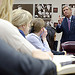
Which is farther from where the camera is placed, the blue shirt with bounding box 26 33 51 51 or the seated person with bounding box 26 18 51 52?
the seated person with bounding box 26 18 51 52

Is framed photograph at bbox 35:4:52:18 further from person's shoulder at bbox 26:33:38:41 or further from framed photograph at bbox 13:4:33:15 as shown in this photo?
person's shoulder at bbox 26:33:38:41

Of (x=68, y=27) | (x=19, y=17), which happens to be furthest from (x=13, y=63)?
(x=68, y=27)

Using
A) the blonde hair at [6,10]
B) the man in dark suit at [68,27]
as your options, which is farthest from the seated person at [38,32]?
the man in dark suit at [68,27]

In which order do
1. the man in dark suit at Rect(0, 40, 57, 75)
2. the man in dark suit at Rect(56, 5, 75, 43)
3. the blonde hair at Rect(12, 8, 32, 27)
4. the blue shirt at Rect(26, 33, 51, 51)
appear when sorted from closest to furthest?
the man in dark suit at Rect(0, 40, 57, 75)
the blonde hair at Rect(12, 8, 32, 27)
the blue shirt at Rect(26, 33, 51, 51)
the man in dark suit at Rect(56, 5, 75, 43)

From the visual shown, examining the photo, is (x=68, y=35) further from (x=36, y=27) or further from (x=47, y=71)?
(x=47, y=71)

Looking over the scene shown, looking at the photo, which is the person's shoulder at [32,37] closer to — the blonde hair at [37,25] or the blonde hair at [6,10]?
the blonde hair at [37,25]

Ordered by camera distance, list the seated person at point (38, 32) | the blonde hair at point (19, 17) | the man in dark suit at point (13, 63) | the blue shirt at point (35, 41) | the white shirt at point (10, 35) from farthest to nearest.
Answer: the seated person at point (38, 32)
the blue shirt at point (35, 41)
the blonde hair at point (19, 17)
the white shirt at point (10, 35)
the man in dark suit at point (13, 63)

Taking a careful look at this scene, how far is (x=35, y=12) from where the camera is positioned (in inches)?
227

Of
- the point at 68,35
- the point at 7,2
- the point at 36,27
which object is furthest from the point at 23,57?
the point at 68,35

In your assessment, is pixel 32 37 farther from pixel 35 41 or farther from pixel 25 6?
pixel 25 6

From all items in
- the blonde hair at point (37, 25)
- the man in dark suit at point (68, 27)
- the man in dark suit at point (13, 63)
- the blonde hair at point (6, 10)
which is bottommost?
the man in dark suit at point (68, 27)

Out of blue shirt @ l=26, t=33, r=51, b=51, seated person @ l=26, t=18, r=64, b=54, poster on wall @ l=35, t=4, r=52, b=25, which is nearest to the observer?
blue shirt @ l=26, t=33, r=51, b=51

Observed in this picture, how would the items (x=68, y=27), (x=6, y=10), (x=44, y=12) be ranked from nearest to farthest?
(x=6, y=10) < (x=68, y=27) < (x=44, y=12)

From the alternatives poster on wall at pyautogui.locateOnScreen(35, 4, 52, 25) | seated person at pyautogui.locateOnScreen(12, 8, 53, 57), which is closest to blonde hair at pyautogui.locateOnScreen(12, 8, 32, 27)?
seated person at pyautogui.locateOnScreen(12, 8, 53, 57)
